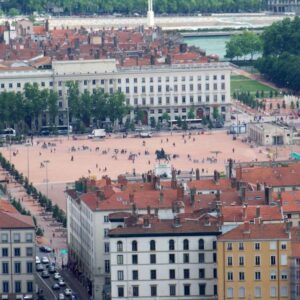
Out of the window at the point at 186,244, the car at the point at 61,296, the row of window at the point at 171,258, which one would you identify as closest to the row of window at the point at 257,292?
the row of window at the point at 171,258

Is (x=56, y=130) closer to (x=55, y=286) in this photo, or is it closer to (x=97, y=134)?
(x=97, y=134)

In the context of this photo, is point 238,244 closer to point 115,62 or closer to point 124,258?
point 124,258

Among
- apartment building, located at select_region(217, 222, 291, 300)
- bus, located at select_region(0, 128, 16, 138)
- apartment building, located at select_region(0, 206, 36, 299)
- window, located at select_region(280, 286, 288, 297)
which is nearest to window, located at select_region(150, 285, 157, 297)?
apartment building, located at select_region(217, 222, 291, 300)

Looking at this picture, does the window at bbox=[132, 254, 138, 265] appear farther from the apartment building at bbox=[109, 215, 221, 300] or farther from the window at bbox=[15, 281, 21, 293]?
the window at bbox=[15, 281, 21, 293]

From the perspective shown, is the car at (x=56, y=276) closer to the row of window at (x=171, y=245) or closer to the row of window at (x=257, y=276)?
the row of window at (x=171, y=245)

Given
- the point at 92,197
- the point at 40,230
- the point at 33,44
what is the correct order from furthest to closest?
the point at 33,44, the point at 40,230, the point at 92,197

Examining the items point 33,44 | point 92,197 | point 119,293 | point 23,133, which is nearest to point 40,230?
point 92,197

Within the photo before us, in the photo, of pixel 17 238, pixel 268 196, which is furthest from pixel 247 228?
pixel 17 238
